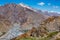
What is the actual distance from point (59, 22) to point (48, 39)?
659 centimetres

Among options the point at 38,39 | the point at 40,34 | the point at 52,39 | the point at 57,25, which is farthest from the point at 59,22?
the point at 52,39

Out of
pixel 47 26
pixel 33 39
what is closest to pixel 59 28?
pixel 47 26

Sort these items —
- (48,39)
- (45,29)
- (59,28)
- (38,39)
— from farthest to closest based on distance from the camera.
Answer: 1. (45,29)
2. (59,28)
3. (38,39)
4. (48,39)

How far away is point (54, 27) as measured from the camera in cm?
2683

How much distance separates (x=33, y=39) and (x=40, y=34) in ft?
12.6

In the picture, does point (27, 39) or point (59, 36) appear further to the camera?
point (27, 39)

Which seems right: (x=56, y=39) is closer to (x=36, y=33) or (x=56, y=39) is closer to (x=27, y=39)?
(x=27, y=39)

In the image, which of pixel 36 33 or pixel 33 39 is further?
pixel 36 33

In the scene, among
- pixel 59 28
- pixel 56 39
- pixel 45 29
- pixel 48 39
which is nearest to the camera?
pixel 56 39

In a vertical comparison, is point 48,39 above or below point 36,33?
below

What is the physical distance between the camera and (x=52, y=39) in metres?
20.2

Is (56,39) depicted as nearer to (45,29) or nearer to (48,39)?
(48,39)

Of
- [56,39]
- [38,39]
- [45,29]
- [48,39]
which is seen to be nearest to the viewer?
[56,39]

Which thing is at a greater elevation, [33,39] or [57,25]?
[57,25]
